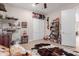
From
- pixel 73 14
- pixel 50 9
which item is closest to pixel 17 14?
pixel 50 9

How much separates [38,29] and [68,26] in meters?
0.63

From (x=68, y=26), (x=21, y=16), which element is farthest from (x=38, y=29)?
(x=68, y=26)

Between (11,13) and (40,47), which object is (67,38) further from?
(11,13)

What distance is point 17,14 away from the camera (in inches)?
83.4

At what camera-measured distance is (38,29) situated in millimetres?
2229

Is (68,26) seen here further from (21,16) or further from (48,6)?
(21,16)

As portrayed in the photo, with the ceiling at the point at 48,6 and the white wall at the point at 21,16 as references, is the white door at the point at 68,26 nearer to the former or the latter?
the ceiling at the point at 48,6

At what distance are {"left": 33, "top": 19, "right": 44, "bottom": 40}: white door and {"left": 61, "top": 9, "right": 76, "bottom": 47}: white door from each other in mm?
435

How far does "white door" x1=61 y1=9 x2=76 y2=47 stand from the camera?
2141mm

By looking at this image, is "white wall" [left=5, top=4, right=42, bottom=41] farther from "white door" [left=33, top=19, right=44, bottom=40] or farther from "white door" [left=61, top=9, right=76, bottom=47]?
"white door" [left=61, top=9, right=76, bottom=47]

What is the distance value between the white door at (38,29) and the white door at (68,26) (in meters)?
0.43

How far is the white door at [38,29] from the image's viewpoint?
2195 mm

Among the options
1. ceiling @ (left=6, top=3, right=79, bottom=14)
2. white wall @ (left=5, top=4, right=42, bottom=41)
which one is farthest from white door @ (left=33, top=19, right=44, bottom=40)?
ceiling @ (left=6, top=3, right=79, bottom=14)

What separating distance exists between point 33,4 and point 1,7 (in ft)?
2.11
